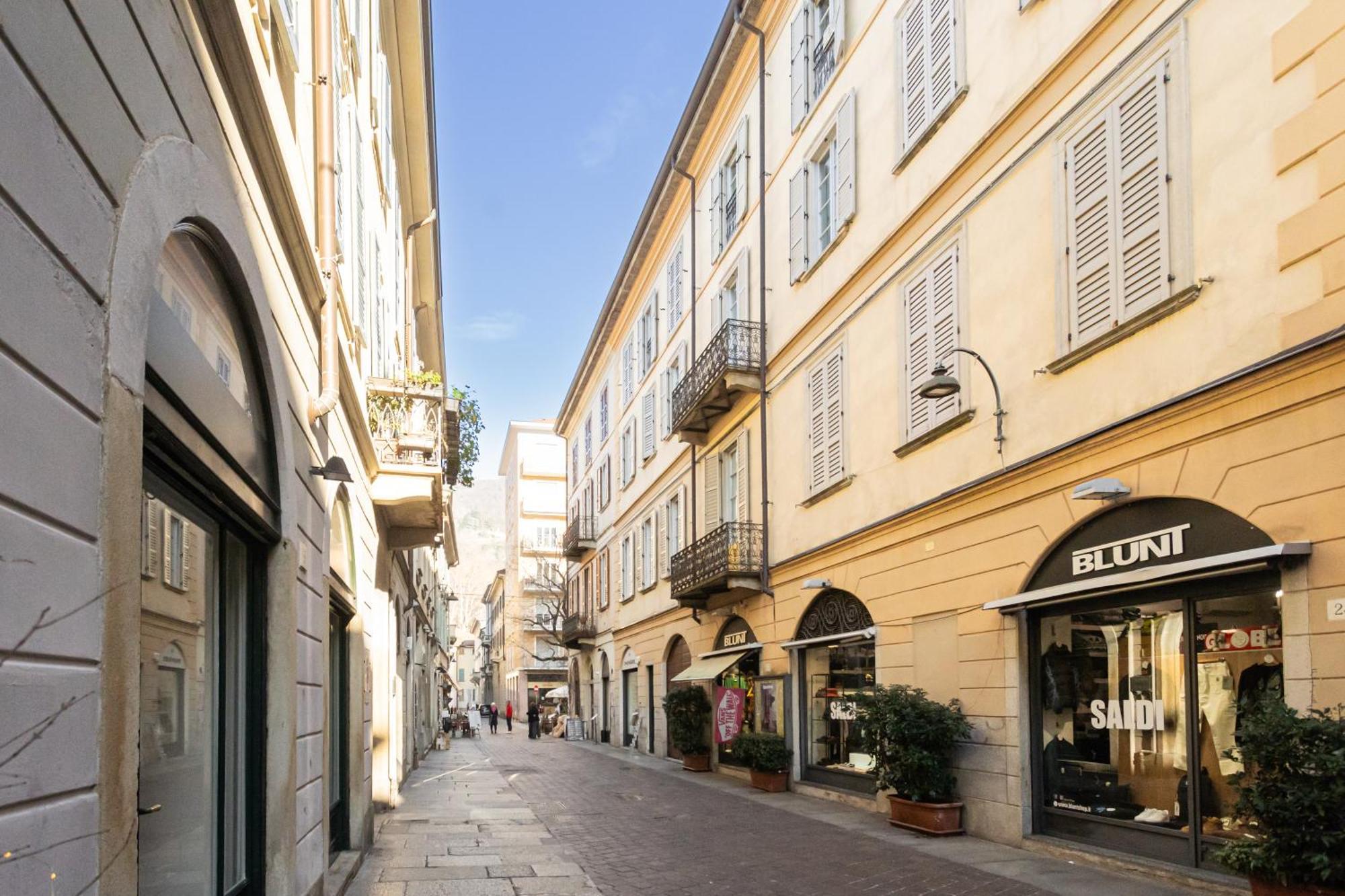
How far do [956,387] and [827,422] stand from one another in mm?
5776

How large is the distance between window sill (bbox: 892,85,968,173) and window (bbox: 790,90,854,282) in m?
1.57

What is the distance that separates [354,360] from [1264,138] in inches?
304

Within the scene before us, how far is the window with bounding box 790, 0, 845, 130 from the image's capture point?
16.1m

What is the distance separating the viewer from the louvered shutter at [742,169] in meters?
20.9

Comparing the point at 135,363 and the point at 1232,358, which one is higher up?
the point at 1232,358

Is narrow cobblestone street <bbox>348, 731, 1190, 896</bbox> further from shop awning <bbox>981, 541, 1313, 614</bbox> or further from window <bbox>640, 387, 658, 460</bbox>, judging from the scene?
window <bbox>640, 387, 658, 460</bbox>

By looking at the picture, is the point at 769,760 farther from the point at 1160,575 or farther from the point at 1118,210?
the point at 1118,210

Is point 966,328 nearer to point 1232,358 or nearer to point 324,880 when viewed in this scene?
point 1232,358

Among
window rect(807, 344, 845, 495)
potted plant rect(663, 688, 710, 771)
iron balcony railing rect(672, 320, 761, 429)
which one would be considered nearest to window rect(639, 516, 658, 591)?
potted plant rect(663, 688, 710, 771)

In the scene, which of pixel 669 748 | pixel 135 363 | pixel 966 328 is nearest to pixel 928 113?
pixel 966 328

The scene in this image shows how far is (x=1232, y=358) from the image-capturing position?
26.7 feet

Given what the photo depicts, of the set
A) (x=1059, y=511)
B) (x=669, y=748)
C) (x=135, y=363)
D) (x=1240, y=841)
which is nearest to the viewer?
(x=135, y=363)

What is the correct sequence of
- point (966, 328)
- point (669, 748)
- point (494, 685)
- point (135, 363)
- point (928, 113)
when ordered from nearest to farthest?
point (135, 363)
point (966, 328)
point (928, 113)
point (669, 748)
point (494, 685)

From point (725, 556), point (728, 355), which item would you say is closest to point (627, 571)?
point (725, 556)
